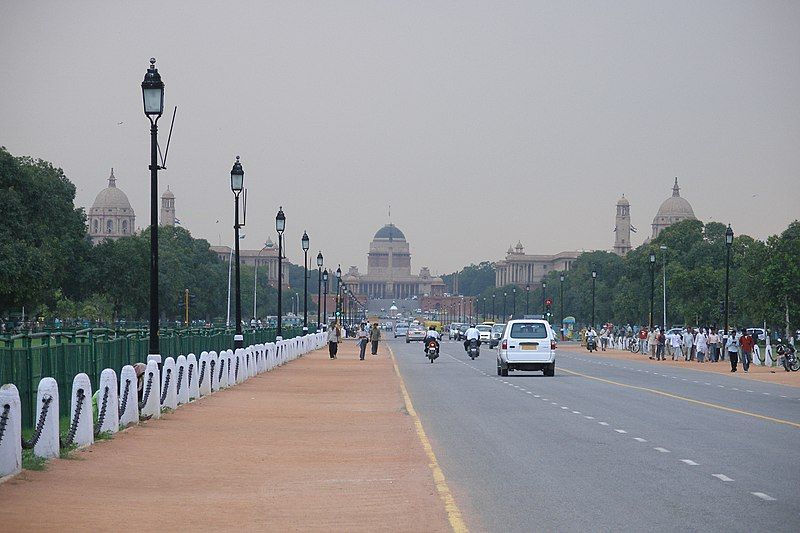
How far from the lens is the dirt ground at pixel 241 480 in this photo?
37.4 ft

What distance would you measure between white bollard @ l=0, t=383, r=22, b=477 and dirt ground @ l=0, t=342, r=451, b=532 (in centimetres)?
16

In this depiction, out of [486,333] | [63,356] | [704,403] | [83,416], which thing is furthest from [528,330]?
[486,333]

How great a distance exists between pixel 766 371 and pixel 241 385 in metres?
24.0

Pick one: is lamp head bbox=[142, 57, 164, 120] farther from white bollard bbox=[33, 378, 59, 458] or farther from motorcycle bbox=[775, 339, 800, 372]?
motorcycle bbox=[775, 339, 800, 372]

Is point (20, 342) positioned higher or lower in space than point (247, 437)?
higher

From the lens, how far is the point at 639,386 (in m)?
36.9

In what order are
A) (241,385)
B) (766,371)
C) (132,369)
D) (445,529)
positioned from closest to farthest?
(445,529), (132,369), (241,385), (766,371)

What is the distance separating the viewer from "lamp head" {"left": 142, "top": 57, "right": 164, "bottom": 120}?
2438 centimetres

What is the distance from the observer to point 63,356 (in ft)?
66.4

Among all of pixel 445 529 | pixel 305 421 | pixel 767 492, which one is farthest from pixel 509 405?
pixel 445 529

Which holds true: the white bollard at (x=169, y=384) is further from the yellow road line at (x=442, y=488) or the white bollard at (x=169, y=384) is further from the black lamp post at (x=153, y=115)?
A: the yellow road line at (x=442, y=488)

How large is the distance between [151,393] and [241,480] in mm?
8014

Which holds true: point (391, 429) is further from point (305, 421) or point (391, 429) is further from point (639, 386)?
point (639, 386)

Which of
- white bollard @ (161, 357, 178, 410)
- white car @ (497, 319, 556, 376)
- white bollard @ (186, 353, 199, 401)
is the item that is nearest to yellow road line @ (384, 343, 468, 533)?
white bollard @ (161, 357, 178, 410)
